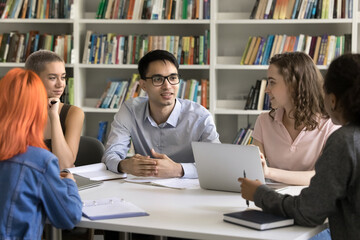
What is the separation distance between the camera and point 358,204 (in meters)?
1.52

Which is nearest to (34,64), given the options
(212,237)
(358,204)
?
(212,237)

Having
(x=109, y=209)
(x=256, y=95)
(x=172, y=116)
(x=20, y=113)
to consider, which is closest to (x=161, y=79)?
(x=172, y=116)

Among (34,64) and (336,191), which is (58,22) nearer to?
(34,64)

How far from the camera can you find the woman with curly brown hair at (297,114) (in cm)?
237

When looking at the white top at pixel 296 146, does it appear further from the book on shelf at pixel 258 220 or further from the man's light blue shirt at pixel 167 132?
the book on shelf at pixel 258 220

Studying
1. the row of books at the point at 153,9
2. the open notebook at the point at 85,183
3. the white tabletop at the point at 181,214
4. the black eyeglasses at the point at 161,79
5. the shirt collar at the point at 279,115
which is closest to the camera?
the white tabletop at the point at 181,214

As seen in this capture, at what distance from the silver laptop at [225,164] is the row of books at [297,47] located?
2.13 m

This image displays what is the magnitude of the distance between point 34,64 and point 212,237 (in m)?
1.65

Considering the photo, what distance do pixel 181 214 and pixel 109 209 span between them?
0.24m

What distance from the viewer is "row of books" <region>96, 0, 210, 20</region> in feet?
13.5

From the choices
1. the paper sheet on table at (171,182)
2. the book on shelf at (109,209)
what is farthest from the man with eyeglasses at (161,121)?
the book on shelf at (109,209)

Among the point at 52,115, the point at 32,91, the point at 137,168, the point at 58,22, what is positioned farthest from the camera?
the point at 58,22

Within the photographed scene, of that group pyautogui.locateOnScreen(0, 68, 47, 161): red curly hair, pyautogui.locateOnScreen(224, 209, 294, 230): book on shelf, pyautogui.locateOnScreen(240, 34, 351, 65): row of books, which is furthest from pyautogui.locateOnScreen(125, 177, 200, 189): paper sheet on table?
pyautogui.locateOnScreen(240, 34, 351, 65): row of books

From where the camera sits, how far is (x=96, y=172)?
2.47 metres
